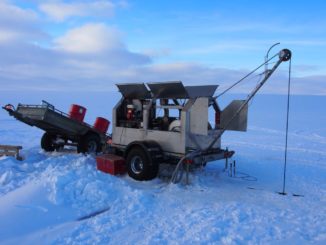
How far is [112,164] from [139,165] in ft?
2.28

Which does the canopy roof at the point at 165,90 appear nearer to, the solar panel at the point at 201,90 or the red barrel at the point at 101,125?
A: the solar panel at the point at 201,90

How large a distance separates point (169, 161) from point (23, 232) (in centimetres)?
421

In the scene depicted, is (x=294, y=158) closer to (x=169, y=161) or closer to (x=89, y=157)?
(x=169, y=161)

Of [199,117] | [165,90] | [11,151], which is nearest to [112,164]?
[165,90]

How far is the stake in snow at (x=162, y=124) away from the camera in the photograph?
26.5ft

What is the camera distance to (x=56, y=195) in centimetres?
642

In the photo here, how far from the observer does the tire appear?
1130 centimetres

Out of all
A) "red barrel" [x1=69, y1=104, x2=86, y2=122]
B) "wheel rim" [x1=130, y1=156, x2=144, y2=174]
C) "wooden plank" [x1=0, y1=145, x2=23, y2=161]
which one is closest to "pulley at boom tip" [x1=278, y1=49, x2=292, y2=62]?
"wheel rim" [x1=130, y1=156, x2=144, y2=174]

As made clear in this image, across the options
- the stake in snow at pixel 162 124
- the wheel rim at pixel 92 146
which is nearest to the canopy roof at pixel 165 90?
the stake in snow at pixel 162 124

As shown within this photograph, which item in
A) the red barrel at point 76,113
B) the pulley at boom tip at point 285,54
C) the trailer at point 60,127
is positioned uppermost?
the pulley at boom tip at point 285,54

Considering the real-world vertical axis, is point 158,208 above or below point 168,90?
below

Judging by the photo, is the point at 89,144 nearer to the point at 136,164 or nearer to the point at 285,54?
the point at 136,164

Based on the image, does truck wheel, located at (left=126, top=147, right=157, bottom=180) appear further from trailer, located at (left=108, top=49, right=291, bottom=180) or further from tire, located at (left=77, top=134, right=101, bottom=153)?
tire, located at (left=77, top=134, right=101, bottom=153)

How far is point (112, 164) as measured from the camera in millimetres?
8789
